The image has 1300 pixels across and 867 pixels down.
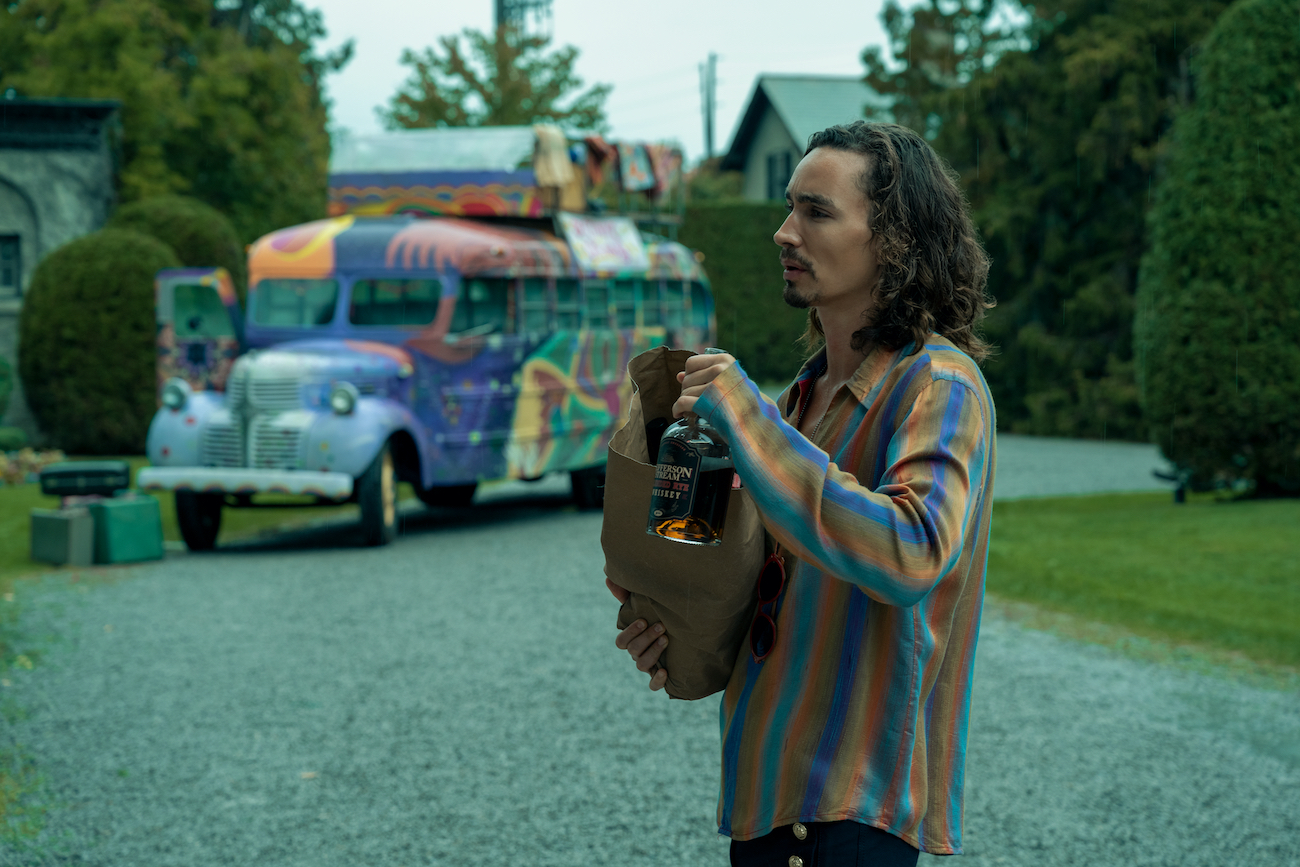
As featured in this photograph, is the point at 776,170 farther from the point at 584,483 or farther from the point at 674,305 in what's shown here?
the point at 584,483

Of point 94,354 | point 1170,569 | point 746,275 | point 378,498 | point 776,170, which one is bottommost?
point 1170,569

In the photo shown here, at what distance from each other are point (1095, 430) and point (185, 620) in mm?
15836

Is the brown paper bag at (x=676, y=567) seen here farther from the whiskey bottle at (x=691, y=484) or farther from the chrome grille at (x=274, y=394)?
the chrome grille at (x=274, y=394)

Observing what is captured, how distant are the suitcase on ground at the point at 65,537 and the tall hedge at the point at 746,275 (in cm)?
1905

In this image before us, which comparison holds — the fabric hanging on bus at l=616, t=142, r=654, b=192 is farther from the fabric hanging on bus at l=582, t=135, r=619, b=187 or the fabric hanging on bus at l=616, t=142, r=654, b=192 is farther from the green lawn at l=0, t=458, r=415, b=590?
the green lawn at l=0, t=458, r=415, b=590

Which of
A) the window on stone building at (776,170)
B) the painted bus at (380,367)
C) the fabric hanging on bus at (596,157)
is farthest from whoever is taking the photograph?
the window on stone building at (776,170)

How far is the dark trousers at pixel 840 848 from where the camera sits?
192cm

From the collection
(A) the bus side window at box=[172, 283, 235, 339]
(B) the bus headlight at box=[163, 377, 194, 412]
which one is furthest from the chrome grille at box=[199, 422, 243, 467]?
(A) the bus side window at box=[172, 283, 235, 339]

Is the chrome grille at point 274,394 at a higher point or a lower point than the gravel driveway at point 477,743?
higher

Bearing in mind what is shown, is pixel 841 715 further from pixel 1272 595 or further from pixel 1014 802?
pixel 1272 595

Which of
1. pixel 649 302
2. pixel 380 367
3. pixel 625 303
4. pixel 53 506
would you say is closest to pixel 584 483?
pixel 625 303

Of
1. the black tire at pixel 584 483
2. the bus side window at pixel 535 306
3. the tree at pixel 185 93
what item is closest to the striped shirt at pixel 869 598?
the bus side window at pixel 535 306

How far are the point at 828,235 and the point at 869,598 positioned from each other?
0.51 m

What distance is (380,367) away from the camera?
10992 millimetres
